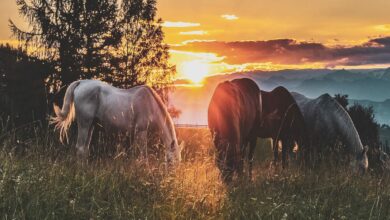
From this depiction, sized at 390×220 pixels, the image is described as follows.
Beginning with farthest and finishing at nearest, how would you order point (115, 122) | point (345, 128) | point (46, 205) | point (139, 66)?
1. point (139, 66)
2. point (345, 128)
3. point (115, 122)
4. point (46, 205)

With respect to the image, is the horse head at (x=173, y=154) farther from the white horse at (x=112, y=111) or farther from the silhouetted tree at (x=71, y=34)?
the silhouetted tree at (x=71, y=34)

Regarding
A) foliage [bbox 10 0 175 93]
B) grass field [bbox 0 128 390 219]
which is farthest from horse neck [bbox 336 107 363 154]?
foliage [bbox 10 0 175 93]

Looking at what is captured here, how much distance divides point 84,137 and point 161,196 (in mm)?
6287

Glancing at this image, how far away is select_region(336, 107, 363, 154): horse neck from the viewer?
12.8 m

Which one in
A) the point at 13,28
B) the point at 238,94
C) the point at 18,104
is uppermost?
the point at 13,28

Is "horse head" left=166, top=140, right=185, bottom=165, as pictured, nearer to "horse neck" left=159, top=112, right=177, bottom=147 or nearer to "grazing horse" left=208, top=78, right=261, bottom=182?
"horse neck" left=159, top=112, right=177, bottom=147

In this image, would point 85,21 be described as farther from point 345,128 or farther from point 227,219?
point 227,219

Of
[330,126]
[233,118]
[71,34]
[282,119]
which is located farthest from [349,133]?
[71,34]

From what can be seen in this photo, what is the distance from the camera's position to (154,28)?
34.7 meters

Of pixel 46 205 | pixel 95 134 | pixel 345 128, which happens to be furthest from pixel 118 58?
pixel 46 205

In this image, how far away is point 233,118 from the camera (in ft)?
33.9

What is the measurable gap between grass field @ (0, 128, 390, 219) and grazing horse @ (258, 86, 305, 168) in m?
5.02

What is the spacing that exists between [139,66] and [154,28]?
300cm

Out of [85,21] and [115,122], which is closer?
[115,122]
